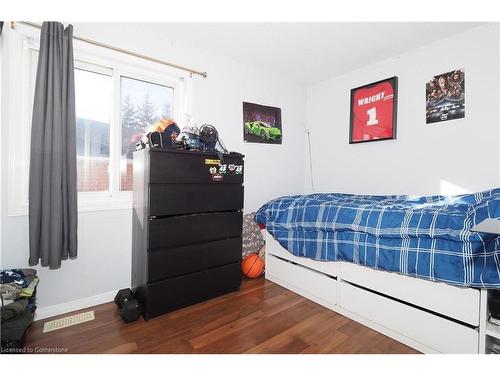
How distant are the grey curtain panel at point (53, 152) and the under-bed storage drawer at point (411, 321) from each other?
6.60ft

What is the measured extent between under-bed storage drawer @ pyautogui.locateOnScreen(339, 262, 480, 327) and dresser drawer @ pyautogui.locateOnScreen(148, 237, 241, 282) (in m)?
0.94

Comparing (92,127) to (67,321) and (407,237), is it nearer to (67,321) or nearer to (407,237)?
(67,321)

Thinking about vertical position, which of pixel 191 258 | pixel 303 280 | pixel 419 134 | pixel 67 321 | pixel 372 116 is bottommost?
pixel 67 321

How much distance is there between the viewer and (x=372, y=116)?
9.20 ft

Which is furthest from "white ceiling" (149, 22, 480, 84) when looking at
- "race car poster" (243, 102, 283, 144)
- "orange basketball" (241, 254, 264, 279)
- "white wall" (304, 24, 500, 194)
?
"orange basketball" (241, 254, 264, 279)

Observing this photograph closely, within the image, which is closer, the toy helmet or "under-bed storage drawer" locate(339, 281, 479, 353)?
"under-bed storage drawer" locate(339, 281, 479, 353)

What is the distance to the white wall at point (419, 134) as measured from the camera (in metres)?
2.08

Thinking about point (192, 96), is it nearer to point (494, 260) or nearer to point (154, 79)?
point (154, 79)

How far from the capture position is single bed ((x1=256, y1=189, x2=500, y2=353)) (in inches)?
52.0

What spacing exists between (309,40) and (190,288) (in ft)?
7.72

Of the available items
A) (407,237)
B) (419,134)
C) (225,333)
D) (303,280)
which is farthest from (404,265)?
(419,134)

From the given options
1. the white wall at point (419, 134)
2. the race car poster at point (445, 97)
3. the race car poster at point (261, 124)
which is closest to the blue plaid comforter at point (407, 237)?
the white wall at point (419, 134)

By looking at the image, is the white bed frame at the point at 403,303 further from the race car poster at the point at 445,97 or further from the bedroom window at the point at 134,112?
the bedroom window at the point at 134,112

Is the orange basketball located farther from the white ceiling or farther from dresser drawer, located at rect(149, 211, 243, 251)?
the white ceiling
